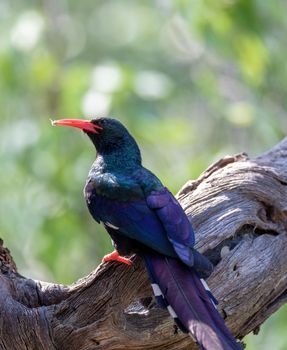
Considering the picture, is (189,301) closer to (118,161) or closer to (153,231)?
(153,231)

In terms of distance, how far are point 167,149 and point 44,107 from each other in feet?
6.03

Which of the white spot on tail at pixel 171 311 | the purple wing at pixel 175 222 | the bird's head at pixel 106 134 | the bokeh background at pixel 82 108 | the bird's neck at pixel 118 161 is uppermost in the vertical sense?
the bokeh background at pixel 82 108

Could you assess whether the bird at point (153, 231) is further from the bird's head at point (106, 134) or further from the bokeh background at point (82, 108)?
the bokeh background at point (82, 108)

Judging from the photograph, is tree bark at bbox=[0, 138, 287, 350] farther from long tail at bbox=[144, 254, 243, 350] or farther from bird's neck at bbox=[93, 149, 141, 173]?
bird's neck at bbox=[93, 149, 141, 173]

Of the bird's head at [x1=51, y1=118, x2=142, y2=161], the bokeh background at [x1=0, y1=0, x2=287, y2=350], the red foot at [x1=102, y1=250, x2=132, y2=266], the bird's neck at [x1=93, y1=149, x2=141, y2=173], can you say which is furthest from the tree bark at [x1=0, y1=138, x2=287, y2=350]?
the bokeh background at [x1=0, y1=0, x2=287, y2=350]

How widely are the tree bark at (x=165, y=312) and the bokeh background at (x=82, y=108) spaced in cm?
143

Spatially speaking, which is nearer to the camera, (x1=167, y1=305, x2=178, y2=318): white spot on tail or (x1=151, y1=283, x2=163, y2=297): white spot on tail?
(x1=167, y1=305, x2=178, y2=318): white spot on tail

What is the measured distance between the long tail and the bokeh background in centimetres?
209

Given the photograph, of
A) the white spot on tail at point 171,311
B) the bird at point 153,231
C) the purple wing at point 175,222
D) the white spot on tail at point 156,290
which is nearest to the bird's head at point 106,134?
the bird at point 153,231

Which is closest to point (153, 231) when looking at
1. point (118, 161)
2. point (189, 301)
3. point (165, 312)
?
point (165, 312)

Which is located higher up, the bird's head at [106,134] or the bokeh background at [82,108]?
the bokeh background at [82,108]

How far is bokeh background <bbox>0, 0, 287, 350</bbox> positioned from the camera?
248 inches

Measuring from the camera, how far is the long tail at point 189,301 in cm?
358

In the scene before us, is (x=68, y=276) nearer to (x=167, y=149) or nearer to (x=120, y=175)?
(x=167, y=149)
